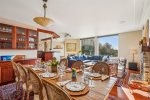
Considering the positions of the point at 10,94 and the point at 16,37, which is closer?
the point at 10,94

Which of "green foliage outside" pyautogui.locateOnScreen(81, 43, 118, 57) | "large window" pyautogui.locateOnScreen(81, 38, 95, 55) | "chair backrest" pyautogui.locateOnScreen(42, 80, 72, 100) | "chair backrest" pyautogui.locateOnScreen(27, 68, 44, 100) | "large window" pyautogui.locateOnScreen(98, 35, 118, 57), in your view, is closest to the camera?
"chair backrest" pyautogui.locateOnScreen(42, 80, 72, 100)

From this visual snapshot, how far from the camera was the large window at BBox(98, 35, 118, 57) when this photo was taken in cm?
809

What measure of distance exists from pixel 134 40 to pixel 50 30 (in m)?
5.47

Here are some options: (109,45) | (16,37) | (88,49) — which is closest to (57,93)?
(16,37)

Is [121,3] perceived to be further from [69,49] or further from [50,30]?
[69,49]

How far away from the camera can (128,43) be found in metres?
7.26

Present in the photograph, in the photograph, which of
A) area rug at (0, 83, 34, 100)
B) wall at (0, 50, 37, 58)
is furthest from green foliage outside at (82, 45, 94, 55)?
area rug at (0, 83, 34, 100)

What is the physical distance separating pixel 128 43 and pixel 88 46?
344 cm

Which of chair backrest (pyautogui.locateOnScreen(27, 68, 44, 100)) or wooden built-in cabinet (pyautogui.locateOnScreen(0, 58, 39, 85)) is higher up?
chair backrest (pyautogui.locateOnScreen(27, 68, 44, 100))

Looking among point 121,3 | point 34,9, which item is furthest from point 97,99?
point 34,9

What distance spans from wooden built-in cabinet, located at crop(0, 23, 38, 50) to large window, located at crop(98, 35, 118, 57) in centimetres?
548

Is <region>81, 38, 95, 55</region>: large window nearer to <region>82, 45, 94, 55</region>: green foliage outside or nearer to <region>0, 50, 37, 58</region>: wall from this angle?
<region>82, 45, 94, 55</region>: green foliage outside

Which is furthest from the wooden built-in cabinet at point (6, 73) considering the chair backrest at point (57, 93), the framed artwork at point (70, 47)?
the framed artwork at point (70, 47)

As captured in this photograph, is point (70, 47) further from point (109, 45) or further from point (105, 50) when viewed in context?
point (109, 45)
